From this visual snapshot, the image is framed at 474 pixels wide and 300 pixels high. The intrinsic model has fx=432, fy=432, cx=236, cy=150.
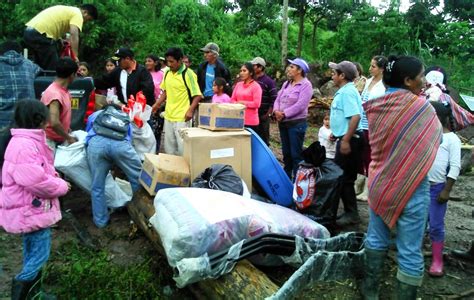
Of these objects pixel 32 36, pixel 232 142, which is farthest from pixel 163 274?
pixel 32 36

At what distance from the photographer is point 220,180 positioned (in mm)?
3691

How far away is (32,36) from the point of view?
512 centimetres

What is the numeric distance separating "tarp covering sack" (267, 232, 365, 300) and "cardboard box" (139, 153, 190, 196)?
1354 mm

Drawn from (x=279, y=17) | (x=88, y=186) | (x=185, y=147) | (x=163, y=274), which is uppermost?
(x=279, y=17)

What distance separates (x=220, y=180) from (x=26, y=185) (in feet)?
5.00

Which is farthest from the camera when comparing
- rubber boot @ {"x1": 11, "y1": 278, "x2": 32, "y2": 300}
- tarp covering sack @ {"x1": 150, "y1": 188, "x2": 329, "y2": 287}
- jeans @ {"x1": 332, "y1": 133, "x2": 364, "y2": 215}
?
jeans @ {"x1": 332, "y1": 133, "x2": 364, "y2": 215}

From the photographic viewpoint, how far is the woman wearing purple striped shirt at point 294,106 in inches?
A: 194

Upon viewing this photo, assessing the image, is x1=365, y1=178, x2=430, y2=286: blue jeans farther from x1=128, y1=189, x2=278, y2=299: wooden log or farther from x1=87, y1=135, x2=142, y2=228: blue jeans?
x1=87, y1=135, x2=142, y2=228: blue jeans

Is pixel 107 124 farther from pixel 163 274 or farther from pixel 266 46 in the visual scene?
pixel 266 46

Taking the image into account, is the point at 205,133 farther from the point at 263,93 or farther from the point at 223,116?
the point at 263,93

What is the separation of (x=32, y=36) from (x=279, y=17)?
15963 mm

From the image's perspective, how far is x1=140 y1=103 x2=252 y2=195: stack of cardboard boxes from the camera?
3969 millimetres

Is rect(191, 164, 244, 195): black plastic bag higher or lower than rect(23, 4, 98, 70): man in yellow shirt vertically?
lower

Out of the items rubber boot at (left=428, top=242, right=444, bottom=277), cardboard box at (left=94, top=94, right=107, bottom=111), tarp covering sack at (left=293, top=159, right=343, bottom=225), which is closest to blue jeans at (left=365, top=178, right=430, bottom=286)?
rubber boot at (left=428, top=242, right=444, bottom=277)
